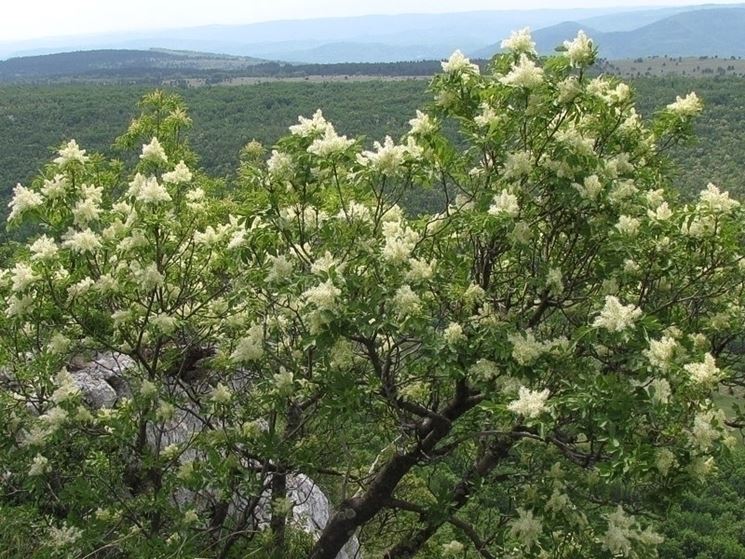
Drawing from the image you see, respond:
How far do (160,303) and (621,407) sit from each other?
3.72 metres

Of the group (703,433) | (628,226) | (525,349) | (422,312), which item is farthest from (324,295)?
(703,433)

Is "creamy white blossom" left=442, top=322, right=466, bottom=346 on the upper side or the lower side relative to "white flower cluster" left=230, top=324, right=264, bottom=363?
upper

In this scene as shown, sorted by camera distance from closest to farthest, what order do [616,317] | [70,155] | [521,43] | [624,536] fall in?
[616,317] → [624,536] → [521,43] → [70,155]

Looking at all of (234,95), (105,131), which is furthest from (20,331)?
(234,95)

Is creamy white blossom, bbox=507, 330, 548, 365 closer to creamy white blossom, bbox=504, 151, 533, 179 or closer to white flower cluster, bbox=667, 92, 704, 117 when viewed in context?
creamy white blossom, bbox=504, 151, 533, 179

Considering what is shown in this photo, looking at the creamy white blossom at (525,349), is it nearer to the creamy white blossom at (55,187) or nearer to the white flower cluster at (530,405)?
the white flower cluster at (530,405)

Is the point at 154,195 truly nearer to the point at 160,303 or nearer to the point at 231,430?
the point at 160,303

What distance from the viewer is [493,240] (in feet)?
17.8

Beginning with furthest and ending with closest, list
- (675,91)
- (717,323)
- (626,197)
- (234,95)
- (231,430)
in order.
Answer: (234,95), (675,91), (231,430), (717,323), (626,197)

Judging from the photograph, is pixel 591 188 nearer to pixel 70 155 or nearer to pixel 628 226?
pixel 628 226

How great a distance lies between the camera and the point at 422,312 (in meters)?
4.88

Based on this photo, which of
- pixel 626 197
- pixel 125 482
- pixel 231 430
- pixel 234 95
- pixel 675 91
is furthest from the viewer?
pixel 234 95

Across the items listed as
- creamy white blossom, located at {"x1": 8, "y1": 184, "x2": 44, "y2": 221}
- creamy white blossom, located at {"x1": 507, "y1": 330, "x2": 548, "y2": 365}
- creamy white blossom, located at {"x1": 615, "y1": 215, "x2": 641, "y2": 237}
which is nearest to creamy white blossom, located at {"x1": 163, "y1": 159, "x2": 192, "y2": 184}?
creamy white blossom, located at {"x1": 8, "y1": 184, "x2": 44, "y2": 221}

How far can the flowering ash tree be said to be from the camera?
15.5ft
